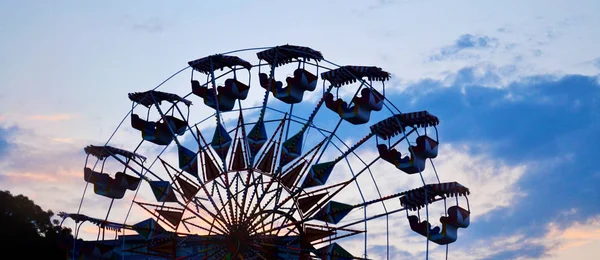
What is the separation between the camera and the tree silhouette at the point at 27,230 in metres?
63.6

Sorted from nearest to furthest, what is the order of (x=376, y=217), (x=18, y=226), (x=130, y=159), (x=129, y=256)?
(x=376, y=217)
(x=130, y=159)
(x=129, y=256)
(x=18, y=226)

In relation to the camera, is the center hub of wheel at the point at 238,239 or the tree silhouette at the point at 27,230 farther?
the tree silhouette at the point at 27,230

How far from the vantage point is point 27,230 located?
6619 cm

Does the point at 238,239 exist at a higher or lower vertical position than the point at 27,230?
lower

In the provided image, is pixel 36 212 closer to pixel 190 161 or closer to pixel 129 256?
pixel 129 256

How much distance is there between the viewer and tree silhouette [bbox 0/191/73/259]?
63.6 meters

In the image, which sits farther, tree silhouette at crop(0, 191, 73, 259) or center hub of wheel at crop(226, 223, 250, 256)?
tree silhouette at crop(0, 191, 73, 259)

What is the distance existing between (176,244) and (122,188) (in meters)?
4.05

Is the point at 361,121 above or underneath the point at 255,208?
above

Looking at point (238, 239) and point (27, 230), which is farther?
point (27, 230)

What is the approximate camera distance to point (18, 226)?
2589 inches

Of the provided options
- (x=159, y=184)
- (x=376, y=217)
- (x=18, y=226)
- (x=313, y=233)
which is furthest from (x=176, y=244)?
(x=18, y=226)

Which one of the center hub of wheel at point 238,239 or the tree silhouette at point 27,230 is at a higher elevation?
the tree silhouette at point 27,230

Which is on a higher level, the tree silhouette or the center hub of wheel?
the tree silhouette
